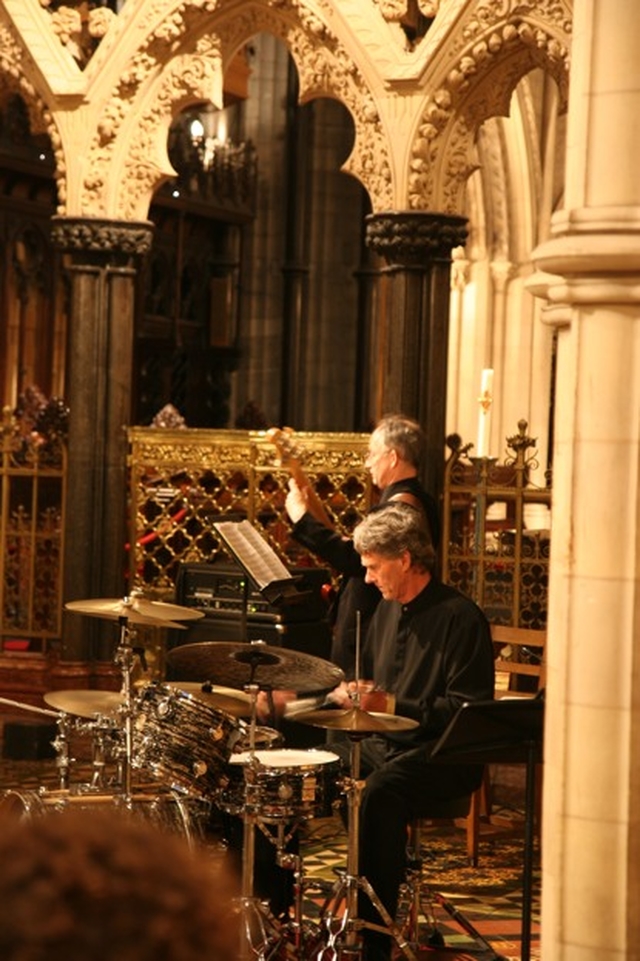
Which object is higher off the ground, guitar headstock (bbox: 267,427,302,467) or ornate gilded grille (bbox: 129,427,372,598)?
guitar headstock (bbox: 267,427,302,467)

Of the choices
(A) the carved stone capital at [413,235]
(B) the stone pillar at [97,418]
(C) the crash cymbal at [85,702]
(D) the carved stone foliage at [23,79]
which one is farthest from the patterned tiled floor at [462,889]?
(D) the carved stone foliage at [23,79]

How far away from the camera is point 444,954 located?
5.12 meters

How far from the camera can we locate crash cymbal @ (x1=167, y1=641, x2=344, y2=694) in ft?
15.7

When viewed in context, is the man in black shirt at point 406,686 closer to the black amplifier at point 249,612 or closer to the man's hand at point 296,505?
the man's hand at point 296,505

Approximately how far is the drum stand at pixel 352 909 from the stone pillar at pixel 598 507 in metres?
1.03

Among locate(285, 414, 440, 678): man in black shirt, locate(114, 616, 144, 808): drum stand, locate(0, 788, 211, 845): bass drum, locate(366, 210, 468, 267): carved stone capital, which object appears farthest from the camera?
locate(366, 210, 468, 267): carved stone capital

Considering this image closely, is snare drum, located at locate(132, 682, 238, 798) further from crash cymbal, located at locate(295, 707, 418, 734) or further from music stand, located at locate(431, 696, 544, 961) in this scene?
music stand, located at locate(431, 696, 544, 961)

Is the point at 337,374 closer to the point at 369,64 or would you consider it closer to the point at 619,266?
the point at 369,64

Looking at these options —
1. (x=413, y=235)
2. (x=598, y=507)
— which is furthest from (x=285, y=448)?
(x=598, y=507)

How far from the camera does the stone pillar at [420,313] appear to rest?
854cm

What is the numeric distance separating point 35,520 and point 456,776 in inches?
189

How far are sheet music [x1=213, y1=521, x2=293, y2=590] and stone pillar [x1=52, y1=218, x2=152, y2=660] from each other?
3.15 meters

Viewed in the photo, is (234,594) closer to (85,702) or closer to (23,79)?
(85,702)

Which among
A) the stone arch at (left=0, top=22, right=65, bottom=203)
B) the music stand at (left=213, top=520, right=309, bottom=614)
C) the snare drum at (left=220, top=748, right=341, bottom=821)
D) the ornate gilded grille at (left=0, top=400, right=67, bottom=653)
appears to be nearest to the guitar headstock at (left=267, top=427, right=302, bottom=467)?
the music stand at (left=213, top=520, right=309, bottom=614)
